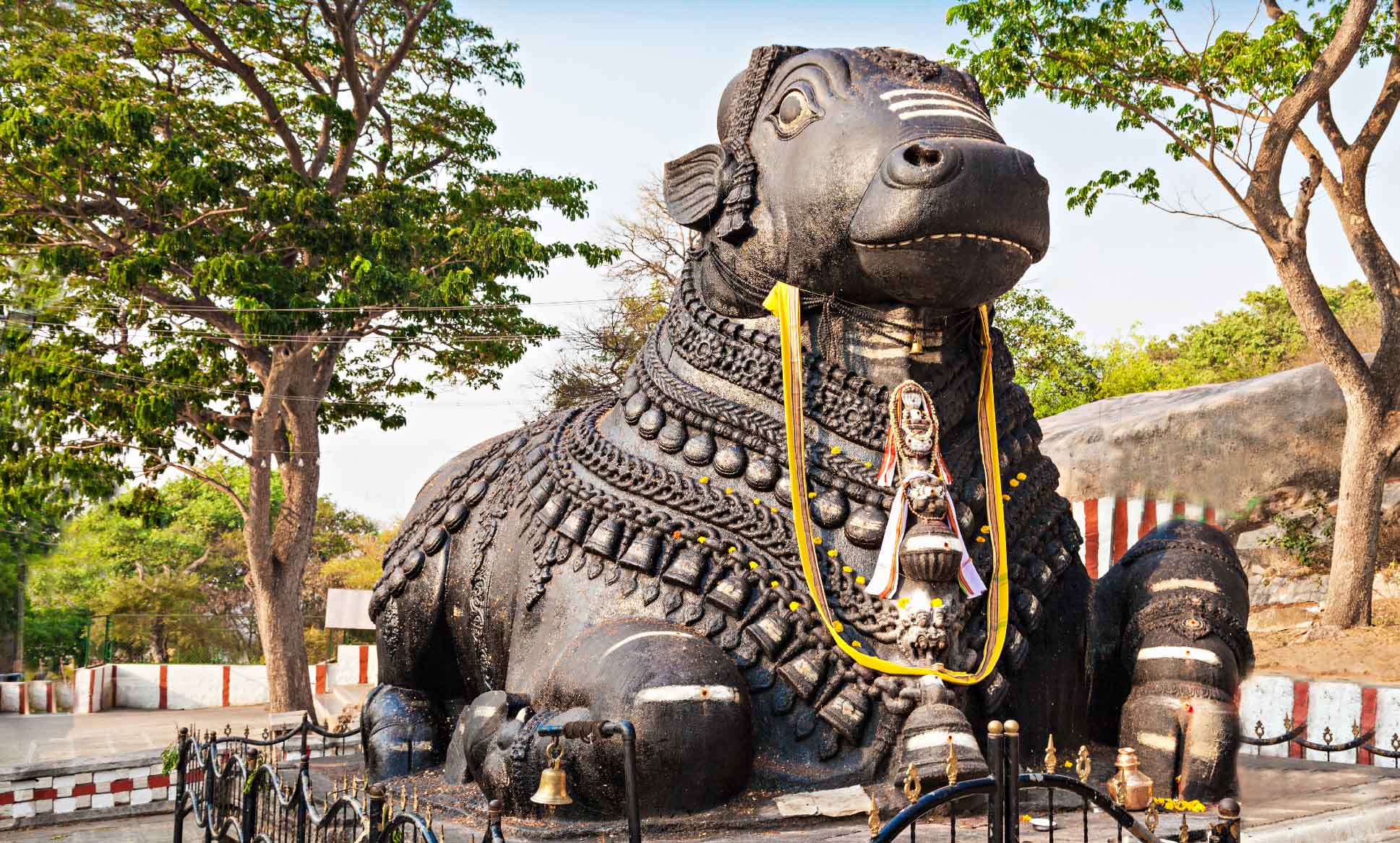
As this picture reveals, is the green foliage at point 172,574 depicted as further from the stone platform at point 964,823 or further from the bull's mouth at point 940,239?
the bull's mouth at point 940,239

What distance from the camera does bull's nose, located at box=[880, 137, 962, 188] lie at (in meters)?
3.60

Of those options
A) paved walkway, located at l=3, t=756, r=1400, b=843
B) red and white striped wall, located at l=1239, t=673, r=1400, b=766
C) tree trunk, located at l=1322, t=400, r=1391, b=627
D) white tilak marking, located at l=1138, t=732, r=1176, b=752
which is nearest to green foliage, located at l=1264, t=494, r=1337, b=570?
tree trunk, located at l=1322, t=400, r=1391, b=627

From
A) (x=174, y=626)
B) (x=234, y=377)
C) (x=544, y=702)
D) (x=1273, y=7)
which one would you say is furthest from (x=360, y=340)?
(x=174, y=626)

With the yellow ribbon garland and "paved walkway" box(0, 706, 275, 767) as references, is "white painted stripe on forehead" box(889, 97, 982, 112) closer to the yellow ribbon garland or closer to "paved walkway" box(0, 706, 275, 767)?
the yellow ribbon garland

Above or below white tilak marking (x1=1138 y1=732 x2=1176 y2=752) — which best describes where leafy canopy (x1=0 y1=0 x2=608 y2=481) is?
above

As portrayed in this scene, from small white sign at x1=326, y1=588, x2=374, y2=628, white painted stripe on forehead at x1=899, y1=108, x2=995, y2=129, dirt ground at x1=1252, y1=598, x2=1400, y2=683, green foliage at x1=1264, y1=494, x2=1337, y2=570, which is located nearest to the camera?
white painted stripe on forehead at x1=899, y1=108, x2=995, y2=129

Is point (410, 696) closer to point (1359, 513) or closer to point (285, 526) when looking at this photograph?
point (285, 526)

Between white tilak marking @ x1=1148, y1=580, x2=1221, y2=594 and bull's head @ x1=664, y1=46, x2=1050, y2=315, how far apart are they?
1.15 metres

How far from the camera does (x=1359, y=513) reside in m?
14.7

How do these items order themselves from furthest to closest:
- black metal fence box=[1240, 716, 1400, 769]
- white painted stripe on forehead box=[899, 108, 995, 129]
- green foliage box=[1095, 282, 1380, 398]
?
green foliage box=[1095, 282, 1380, 398]
black metal fence box=[1240, 716, 1400, 769]
white painted stripe on forehead box=[899, 108, 995, 129]

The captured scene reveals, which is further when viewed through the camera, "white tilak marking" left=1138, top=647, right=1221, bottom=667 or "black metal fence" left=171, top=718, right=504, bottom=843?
"white tilak marking" left=1138, top=647, right=1221, bottom=667

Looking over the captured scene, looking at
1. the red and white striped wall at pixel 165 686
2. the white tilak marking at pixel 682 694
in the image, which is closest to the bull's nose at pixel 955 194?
the white tilak marking at pixel 682 694

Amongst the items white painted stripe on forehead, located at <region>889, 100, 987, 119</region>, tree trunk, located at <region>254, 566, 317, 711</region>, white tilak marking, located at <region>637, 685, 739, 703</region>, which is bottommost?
tree trunk, located at <region>254, 566, 317, 711</region>

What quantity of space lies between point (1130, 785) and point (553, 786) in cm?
164
